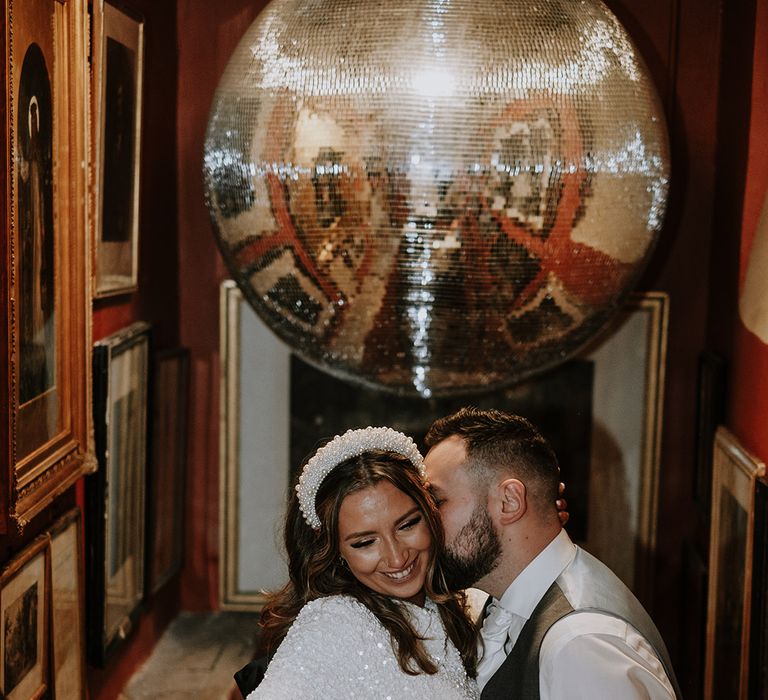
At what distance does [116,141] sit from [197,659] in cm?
195

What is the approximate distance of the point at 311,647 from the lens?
2.05m

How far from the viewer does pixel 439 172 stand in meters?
2.19

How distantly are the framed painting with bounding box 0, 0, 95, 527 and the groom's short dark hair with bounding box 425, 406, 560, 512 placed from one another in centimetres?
98

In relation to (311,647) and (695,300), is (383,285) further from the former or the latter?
(695,300)

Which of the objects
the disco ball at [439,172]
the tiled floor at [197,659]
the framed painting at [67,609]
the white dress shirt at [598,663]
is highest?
the disco ball at [439,172]

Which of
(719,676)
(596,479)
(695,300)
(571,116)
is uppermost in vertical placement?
(571,116)

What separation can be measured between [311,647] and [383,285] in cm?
76

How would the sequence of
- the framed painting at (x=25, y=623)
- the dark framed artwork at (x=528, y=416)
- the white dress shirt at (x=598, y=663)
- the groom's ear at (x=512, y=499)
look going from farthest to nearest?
1. the dark framed artwork at (x=528, y=416)
2. the framed painting at (x=25, y=623)
3. the groom's ear at (x=512, y=499)
4. the white dress shirt at (x=598, y=663)

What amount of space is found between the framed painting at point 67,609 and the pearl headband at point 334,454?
95 centimetres

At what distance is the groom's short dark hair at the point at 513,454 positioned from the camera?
2.26 m

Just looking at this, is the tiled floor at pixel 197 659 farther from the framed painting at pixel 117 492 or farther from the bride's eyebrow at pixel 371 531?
the bride's eyebrow at pixel 371 531

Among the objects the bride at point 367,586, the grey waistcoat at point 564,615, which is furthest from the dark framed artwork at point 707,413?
the bride at point 367,586

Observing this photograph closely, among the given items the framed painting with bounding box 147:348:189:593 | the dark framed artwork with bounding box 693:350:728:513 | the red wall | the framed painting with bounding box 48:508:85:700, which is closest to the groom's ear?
the red wall

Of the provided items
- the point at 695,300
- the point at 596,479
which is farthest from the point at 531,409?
the point at 695,300
